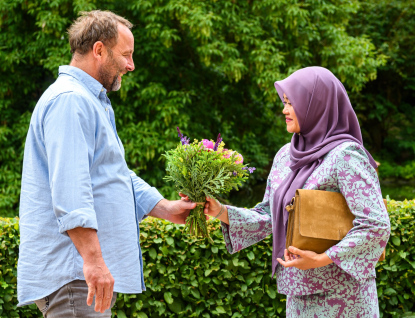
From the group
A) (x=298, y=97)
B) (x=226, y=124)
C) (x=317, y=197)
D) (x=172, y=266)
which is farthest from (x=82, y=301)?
(x=226, y=124)

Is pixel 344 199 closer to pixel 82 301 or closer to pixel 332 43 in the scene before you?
pixel 82 301

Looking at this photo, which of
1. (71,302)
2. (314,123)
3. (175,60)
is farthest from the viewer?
(175,60)

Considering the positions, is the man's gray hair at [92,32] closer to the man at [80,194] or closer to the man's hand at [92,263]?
the man at [80,194]

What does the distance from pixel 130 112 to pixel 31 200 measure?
22.6 feet

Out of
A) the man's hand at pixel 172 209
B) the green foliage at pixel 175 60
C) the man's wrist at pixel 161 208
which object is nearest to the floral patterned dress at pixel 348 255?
the man's hand at pixel 172 209

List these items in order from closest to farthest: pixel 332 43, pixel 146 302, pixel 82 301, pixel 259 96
A: pixel 82 301 → pixel 146 302 → pixel 332 43 → pixel 259 96

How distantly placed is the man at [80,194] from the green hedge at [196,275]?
1.57 meters

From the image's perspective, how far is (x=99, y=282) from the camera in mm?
2057

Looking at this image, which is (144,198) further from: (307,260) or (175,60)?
(175,60)

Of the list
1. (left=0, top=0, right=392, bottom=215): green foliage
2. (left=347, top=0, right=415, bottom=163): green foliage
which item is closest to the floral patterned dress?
(left=0, top=0, right=392, bottom=215): green foliage

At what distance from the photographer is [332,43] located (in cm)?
1003

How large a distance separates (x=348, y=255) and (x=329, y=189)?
1.10ft

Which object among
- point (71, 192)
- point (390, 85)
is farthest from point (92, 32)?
point (390, 85)

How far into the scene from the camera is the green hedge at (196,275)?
12.8 feet
